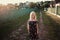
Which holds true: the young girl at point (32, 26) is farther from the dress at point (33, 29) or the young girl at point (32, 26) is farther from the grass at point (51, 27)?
the grass at point (51, 27)

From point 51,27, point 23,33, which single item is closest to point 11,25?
point 23,33

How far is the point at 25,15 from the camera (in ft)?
3.97

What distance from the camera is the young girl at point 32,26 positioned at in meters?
1.17

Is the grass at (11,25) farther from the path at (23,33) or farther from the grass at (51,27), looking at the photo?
the grass at (51,27)

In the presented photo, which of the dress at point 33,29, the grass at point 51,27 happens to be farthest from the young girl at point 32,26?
the grass at point 51,27

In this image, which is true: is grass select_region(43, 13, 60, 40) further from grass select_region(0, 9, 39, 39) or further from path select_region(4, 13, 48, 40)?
grass select_region(0, 9, 39, 39)

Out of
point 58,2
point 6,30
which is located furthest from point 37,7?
point 6,30

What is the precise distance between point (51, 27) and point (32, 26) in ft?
0.62

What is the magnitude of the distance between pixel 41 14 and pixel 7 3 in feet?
1.10

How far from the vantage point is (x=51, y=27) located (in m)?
1.23

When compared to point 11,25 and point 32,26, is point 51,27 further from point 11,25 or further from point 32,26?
point 11,25

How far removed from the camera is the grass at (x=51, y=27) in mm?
1208

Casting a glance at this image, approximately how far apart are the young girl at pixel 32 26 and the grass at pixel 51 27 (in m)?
0.11

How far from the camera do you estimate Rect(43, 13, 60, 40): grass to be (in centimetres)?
121
